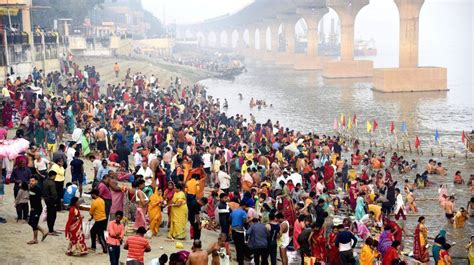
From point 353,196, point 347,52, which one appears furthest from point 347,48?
point 353,196

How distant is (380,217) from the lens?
16.6 metres

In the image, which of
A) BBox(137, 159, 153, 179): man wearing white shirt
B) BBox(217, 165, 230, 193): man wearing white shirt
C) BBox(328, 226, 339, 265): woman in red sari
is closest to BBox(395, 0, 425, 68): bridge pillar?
BBox(217, 165, 230, 193): man wearing white shirt

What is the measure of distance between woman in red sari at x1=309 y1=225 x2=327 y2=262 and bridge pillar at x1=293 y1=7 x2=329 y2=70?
88832 mm

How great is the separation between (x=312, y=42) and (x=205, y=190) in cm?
8519

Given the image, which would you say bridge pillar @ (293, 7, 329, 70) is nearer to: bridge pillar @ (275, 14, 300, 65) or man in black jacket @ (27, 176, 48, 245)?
bridge pillar @ (275, 14, 300, 65)

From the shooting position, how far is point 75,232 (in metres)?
12.2

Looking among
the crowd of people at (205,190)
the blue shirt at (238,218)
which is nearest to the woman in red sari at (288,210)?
the crowd of people at (205,190)

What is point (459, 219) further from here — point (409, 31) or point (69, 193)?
point (409, 31)

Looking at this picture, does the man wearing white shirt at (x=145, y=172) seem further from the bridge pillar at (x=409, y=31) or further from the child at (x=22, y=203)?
the bridge pillar at (x=409, y=31)

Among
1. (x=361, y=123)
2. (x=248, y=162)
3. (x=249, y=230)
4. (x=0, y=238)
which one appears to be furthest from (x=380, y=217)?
(x=361, y=123)

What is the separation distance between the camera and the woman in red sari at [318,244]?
511 inches

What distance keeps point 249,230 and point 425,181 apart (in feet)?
40.1

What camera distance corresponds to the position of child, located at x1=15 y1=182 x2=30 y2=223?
42.4ft

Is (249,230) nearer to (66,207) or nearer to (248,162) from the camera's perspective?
(66,207)
